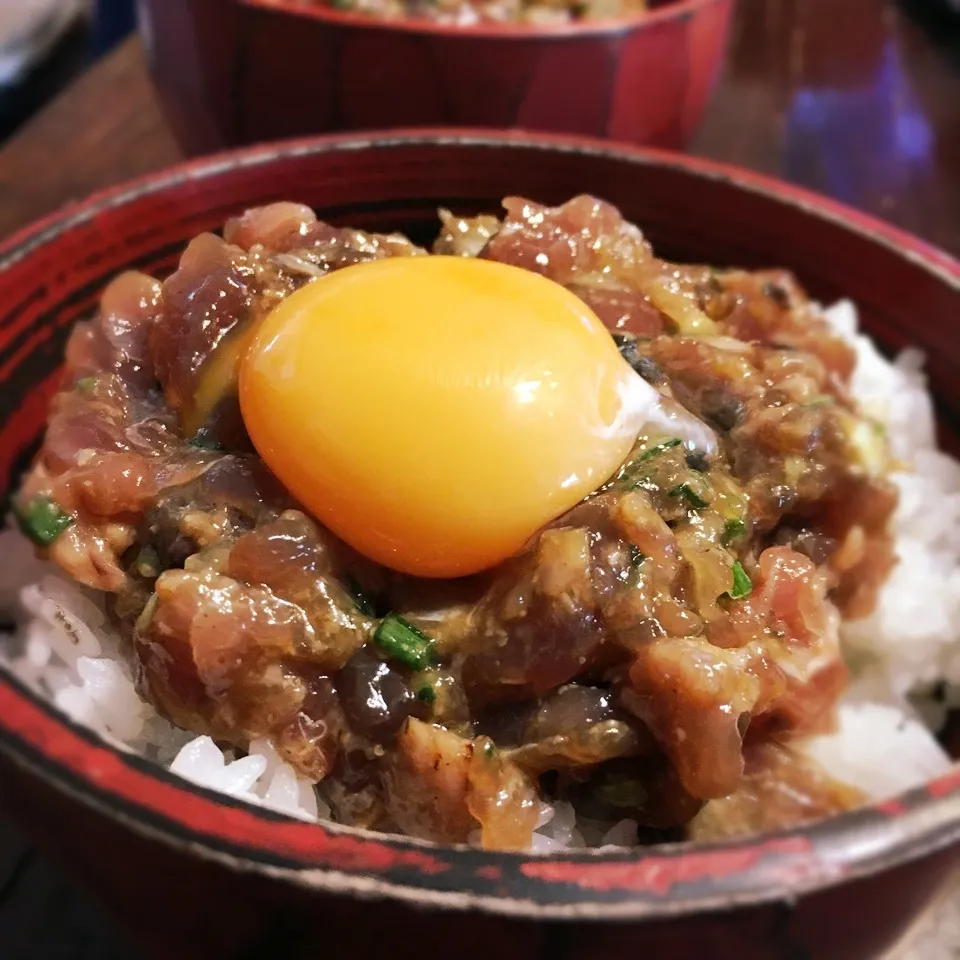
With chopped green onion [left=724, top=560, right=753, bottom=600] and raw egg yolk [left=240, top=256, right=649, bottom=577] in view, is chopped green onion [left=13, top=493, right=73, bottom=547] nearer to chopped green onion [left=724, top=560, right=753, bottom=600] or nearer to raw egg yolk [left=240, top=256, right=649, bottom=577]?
raw egg yolk [left=240, top=256, right=649, bottom=577]

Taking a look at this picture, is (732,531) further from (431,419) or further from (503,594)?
(431,419)

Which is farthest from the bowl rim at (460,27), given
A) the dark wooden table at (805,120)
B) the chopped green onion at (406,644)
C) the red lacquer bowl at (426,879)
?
the red lacquer bowl at (426,879)

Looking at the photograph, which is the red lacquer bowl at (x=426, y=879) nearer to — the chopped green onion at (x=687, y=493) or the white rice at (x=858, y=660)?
the white rice at (x=858, y=660)

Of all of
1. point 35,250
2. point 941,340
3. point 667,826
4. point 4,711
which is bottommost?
point 667,826

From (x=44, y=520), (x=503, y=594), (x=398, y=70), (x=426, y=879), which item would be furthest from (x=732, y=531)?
(x=398, y=70)

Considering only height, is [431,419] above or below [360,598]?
above

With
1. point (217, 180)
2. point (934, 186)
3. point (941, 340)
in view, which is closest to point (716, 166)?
point (941, 340)

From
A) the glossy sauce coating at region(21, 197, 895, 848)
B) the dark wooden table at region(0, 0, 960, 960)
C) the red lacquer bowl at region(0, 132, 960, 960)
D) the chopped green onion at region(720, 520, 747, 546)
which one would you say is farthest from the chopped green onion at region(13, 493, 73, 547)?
the dark wooden table at region(0, 0, 960, 960)

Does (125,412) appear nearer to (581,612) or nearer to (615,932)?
(581,612)
